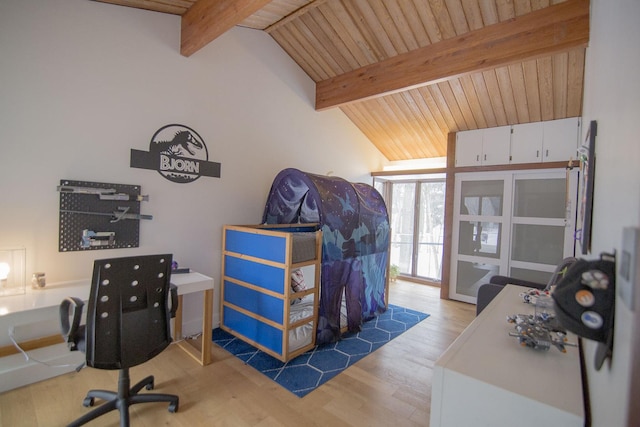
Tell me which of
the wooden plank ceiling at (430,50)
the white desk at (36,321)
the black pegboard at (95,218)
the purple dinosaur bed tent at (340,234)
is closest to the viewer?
the white desk at (36,321)

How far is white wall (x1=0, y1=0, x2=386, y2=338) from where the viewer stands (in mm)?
2141

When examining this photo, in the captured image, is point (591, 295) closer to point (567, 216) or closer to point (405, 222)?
point (567, 216)

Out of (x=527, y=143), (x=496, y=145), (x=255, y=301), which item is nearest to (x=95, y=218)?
(x=255, y=301)

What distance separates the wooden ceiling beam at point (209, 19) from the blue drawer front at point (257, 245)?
1.80 metres

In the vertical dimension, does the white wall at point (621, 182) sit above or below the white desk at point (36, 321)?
above

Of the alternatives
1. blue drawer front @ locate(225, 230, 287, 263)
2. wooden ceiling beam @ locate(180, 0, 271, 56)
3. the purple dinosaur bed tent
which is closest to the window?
the purple dinosaur bed tent

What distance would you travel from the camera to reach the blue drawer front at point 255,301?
2.64m

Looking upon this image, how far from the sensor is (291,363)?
259cm

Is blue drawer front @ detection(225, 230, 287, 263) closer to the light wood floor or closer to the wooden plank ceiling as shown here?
the light wood floor

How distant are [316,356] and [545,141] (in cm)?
392

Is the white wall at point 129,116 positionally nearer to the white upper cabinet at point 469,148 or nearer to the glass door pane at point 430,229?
the white upper cabinet at point 469,148

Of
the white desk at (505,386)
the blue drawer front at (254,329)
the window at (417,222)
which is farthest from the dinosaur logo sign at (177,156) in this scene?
the window at (417,222)

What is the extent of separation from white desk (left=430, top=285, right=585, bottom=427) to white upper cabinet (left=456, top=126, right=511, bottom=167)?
3567mm

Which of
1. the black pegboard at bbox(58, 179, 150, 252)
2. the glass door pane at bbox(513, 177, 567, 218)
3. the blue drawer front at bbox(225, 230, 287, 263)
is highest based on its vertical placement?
the glass door pane at bbox(513, 177, 567, 218)
